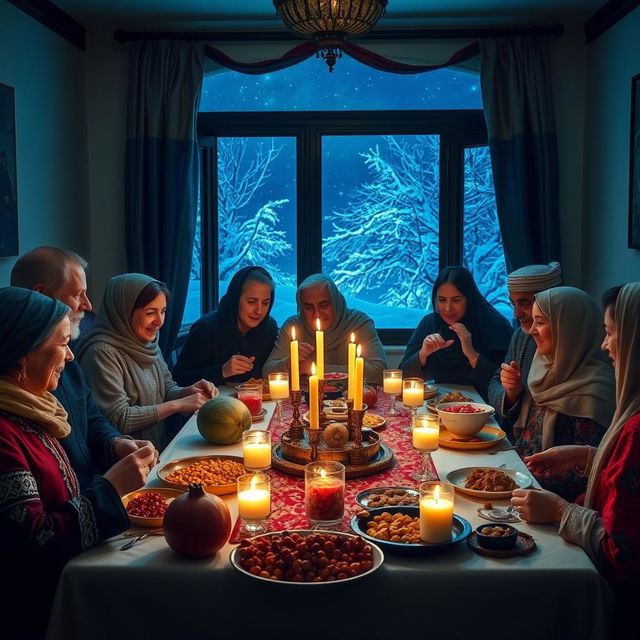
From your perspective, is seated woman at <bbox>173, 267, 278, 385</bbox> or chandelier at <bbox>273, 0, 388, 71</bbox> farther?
seated woman at <bbox>173, 267, 278, 385</bbox>

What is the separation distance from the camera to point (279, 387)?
294 centimetres

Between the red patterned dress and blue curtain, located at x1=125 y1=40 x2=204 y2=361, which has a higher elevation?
blue curtain, located at x1=125 y1=40 x2=204 y2=361

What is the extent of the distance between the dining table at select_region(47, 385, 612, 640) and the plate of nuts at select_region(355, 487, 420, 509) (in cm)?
26

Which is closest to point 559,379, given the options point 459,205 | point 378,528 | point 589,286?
point 378,528

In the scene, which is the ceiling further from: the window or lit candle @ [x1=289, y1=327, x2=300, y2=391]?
lit candle @ [x1=289, y1=327, x2=300, y2=391]

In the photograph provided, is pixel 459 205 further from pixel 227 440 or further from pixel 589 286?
pixel 227 440

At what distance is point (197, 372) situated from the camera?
Answer: 382cm

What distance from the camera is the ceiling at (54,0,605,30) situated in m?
4.30

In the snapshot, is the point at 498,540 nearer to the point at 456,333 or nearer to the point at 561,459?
the point at 561,459

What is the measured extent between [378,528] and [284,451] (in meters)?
0.63

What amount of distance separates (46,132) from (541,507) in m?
3.50

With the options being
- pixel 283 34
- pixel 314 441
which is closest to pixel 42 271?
pixel 314 441

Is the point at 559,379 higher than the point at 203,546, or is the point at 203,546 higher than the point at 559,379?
the point at 559,379

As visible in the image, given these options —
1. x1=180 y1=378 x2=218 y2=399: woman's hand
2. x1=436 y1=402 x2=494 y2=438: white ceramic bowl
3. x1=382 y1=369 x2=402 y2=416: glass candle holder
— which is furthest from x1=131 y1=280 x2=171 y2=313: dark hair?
x1=436 y1=402 x2=494 y2=438: white ceramic bowl
